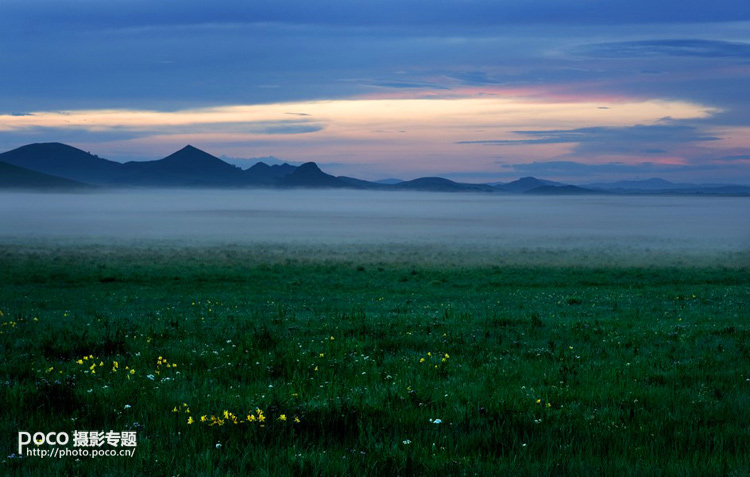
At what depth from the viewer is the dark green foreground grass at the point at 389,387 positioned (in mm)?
7824

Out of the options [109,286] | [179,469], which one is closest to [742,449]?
[179,469]

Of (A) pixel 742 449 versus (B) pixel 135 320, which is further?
(B) pixel 135 320

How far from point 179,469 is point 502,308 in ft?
58.7

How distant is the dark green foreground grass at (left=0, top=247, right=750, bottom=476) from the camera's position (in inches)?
308

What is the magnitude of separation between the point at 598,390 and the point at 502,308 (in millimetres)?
12968

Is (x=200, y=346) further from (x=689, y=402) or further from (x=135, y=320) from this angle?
(x=689, y=402)

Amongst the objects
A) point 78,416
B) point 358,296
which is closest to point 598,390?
point 78,416

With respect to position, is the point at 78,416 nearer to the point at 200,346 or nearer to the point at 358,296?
the point at 200,346

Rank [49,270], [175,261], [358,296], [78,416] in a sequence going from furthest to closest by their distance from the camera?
[175,261] → [49,270] → [358,296] → [78,416]

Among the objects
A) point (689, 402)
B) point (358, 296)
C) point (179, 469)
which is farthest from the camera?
point (358, 296)

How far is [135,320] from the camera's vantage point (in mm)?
19750

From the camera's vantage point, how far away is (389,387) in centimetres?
1105

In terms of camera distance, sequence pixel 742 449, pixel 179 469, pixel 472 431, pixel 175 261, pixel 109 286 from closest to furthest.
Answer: pixel 179 469 → pixel 742 449 → pixel 472 431 → pixel 109 286 → pixel 175 261

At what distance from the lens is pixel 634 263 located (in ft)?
173
